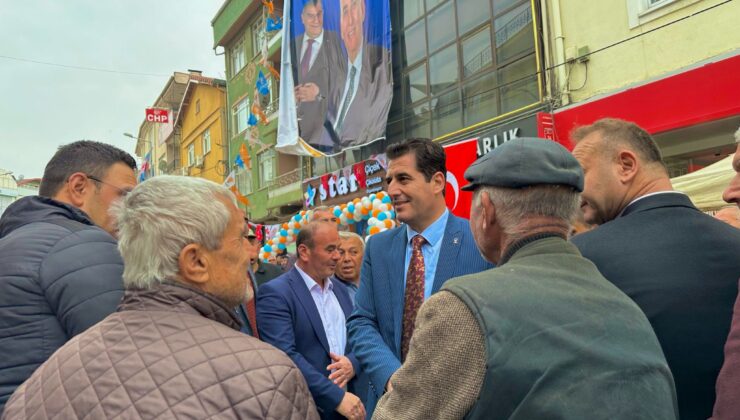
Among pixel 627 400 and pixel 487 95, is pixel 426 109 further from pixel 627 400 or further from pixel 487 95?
pixel 627 400

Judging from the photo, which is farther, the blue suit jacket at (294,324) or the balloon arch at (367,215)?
the balloon arch at (367,215)

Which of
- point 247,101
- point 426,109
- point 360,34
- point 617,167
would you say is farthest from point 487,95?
point 247,101

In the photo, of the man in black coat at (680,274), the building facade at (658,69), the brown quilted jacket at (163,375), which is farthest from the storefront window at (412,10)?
the brown quilted jacket at (163,375)

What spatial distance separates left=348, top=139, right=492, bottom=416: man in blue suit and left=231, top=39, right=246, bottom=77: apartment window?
21579 mm

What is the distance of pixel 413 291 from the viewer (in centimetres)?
248

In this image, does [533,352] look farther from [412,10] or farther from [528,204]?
[412,10]

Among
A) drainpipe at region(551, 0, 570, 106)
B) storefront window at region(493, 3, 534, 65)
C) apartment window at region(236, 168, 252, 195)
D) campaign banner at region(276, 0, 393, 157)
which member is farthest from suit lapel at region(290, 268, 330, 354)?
apartment window at region(236, 168, 252, 195)

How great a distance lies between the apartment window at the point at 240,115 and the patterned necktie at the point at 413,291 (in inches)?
829

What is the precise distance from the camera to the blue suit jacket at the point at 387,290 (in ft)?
7.76

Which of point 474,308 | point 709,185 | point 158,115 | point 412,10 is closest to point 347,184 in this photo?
point 412,10

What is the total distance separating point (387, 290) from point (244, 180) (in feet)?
72.0

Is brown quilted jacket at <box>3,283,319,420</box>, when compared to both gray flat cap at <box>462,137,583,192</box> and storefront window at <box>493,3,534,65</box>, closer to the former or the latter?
gray flat cap at <box>462,137,583,192</box>

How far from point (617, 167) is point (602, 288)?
31.2 inches

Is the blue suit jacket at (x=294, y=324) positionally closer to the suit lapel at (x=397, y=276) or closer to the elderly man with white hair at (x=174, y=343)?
the suit lapel at (x=397, y=276)
